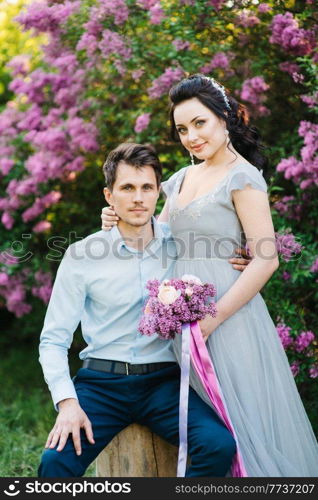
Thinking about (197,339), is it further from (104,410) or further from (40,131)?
(40,131)

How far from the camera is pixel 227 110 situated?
288cm

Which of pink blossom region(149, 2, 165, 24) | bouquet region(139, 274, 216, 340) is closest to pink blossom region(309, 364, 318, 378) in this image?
bouquet region(139, 274, 216, 340)

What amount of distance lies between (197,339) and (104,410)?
51 centimetres

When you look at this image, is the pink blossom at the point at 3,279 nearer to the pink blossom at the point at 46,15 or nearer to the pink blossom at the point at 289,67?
the pink blossom at the point at 46,15

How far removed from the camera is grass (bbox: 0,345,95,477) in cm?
393

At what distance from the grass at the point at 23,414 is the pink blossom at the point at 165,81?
2372mm

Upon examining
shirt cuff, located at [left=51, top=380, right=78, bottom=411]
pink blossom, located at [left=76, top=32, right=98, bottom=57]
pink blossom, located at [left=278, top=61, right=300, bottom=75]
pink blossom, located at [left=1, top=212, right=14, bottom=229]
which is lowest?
shirt cuff, located at [left=51, top=380, right=78, bottom=411]

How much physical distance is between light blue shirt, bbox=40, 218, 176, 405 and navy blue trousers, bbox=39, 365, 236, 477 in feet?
0.32

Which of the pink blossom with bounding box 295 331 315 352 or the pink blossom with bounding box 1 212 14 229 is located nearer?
the pink blossom with bounding box 295 331 315 352

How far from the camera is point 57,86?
5078 millimetres

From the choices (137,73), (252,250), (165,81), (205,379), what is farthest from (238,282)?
(137,73)

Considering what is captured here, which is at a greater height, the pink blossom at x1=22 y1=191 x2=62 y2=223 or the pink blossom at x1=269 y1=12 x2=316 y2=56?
the pink blossom at x1=269 y1=12 x2=316 y2=56

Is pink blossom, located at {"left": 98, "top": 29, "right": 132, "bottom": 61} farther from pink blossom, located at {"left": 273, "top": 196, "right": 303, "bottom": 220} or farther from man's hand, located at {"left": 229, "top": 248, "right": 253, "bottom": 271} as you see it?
man's hand, located at {"left": 229, "top": 248, "right": 253, "bottom": 271}

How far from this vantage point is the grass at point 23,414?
393 centimetres
